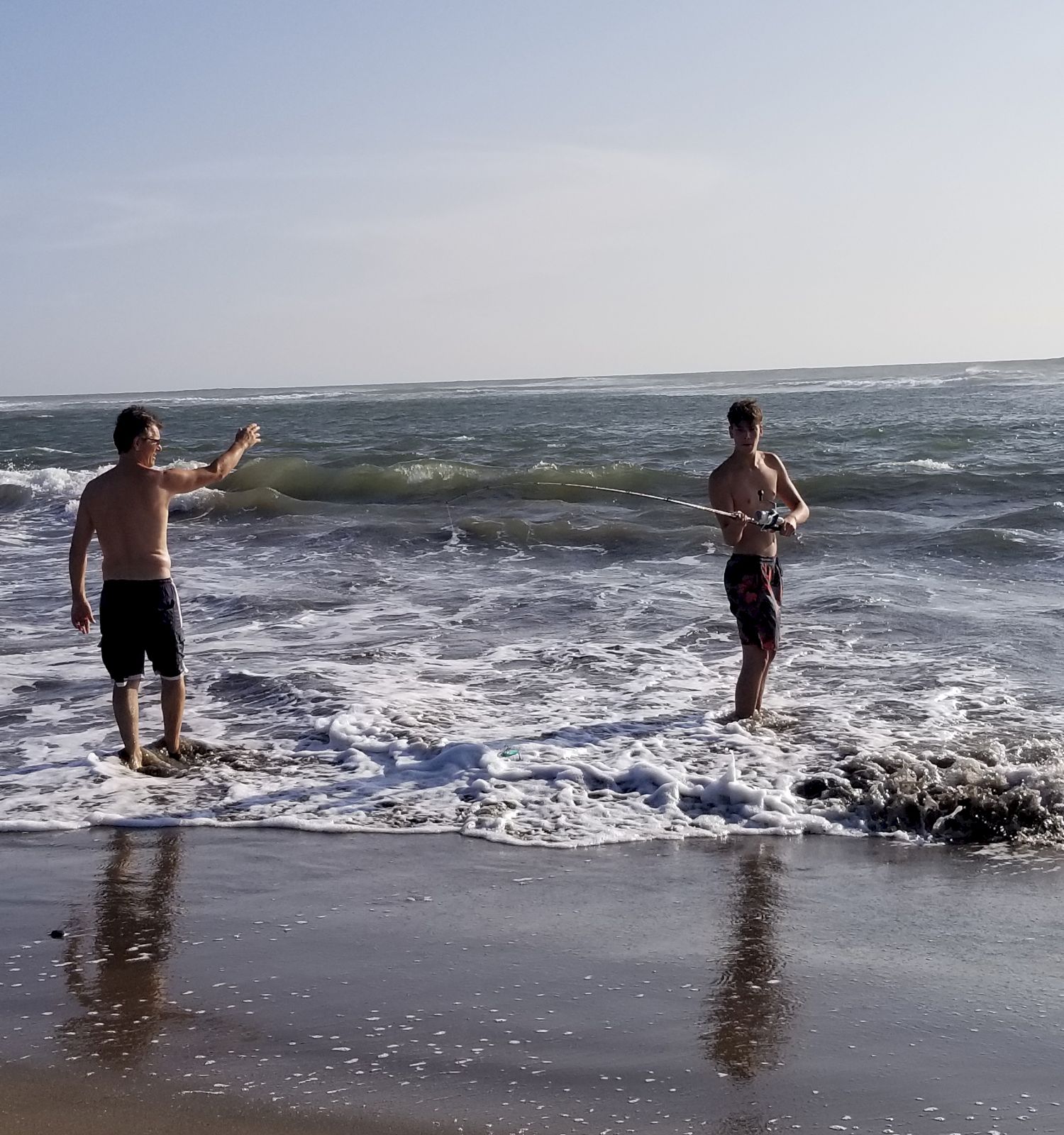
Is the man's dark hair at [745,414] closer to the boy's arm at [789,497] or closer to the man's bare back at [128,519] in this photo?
the boy's arm at [789,497]

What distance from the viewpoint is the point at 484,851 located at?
15.3ft

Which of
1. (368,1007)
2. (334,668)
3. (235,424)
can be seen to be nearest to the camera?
(368,1007)

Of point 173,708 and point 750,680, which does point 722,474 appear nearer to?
point 750,680

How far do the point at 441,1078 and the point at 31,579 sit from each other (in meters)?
10.1

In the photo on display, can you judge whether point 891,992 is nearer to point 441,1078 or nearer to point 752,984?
point 752,984

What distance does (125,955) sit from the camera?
12.0ft

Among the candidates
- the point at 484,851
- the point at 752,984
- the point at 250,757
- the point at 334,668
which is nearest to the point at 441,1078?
the point at 752,984

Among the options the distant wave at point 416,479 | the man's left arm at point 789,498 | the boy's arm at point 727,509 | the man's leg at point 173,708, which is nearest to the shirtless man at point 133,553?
the man's leg at point 173,708

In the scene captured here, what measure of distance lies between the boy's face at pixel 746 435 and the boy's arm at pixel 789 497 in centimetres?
12

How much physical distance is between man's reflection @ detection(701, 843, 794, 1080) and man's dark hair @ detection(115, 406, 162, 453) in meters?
3.26

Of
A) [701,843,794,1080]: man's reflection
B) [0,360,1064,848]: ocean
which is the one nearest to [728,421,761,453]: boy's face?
[0,360,1064,848]: ocean

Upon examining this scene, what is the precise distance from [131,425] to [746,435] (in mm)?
2878

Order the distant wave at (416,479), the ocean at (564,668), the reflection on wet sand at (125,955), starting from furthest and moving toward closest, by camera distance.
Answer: the distant wave at (416,479), the ocean at (564,668), the reflection on wet sand at (125,955)

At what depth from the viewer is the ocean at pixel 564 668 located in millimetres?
5137
